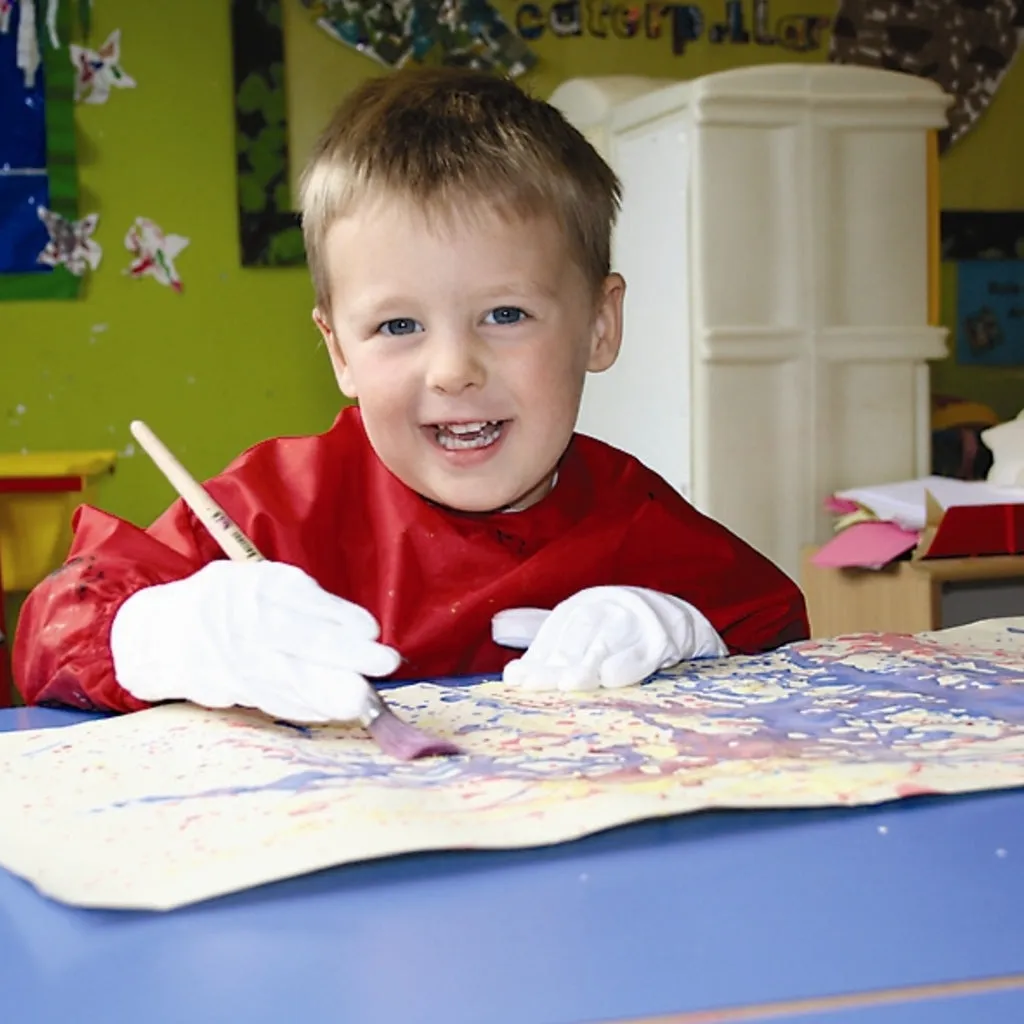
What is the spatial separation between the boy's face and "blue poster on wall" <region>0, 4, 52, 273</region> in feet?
6.15

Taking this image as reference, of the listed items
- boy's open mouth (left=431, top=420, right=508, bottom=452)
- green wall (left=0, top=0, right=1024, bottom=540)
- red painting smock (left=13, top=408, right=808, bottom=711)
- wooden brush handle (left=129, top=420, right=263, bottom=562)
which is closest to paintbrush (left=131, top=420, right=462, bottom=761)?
wooden brush handle (left=129, top=420, right=263, bottom=562)

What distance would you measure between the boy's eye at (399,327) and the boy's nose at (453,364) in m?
0.02

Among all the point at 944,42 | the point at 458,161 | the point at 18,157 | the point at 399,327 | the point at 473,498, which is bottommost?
the point at 473,498

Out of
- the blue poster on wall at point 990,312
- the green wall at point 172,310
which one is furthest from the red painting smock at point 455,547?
the blue poster on wall at point 990,312

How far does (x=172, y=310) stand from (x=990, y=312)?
1695mm

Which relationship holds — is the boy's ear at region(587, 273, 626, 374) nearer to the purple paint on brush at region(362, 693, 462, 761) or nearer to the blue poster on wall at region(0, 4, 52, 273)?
the purple paint on brush at region(362, 693, 462, 761)

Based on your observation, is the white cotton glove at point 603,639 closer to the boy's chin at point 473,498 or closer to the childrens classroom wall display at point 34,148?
the boy's chin at point 473,498

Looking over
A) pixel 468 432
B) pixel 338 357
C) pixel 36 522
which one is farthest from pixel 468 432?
pixel 36 522

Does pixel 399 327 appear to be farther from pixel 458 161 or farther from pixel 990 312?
pixel 990 312

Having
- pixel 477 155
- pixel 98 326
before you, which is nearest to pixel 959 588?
pixel 477 155

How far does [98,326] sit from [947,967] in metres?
2.59

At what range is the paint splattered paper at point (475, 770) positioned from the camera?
43 cm

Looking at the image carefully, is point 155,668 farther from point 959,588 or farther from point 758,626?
point 959,588

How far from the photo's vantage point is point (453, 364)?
0.87 m
